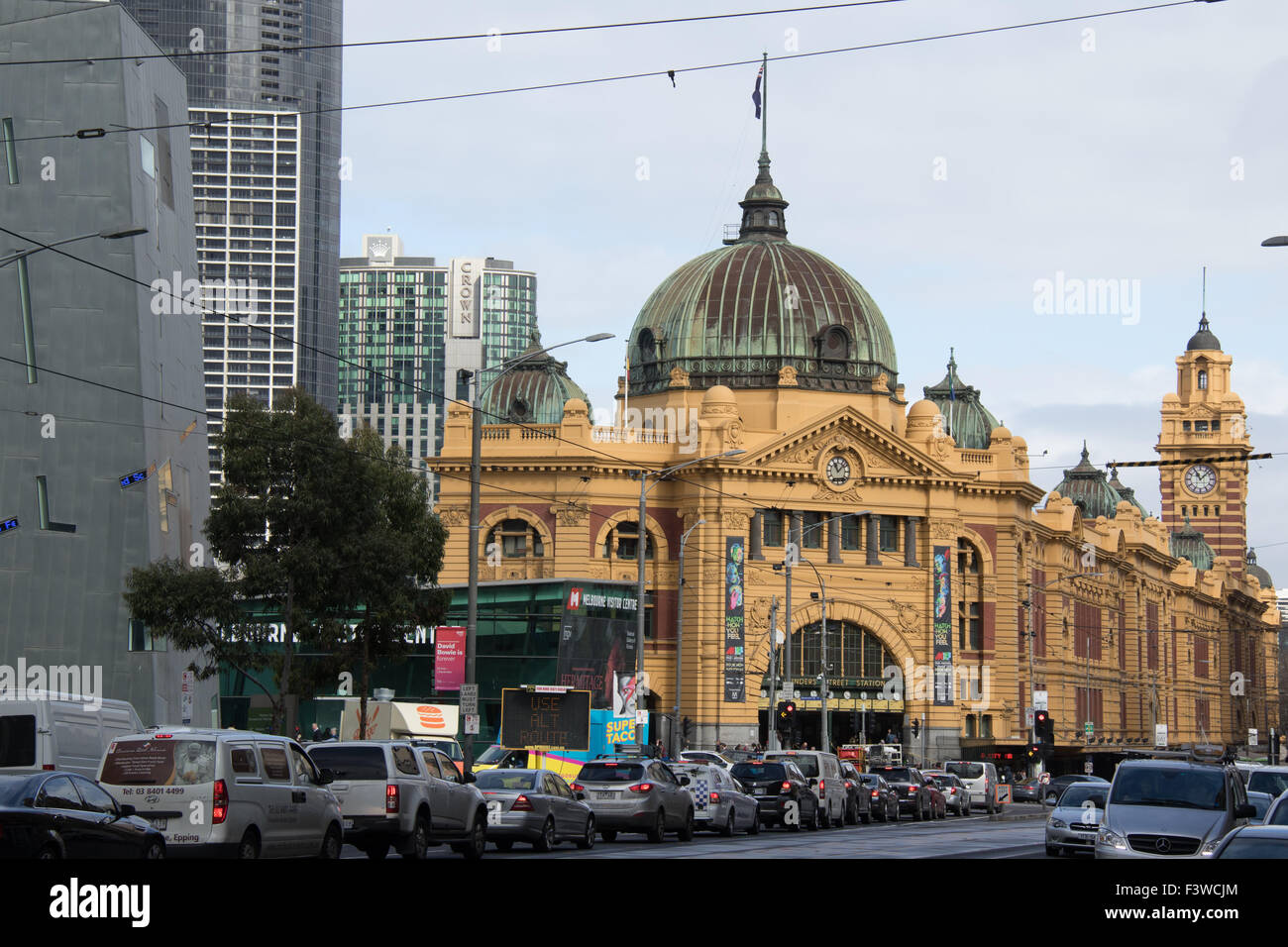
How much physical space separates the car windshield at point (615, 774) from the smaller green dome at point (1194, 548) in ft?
417

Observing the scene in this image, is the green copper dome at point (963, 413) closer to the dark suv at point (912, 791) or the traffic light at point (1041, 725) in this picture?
the traffic light at point (1041, 725)

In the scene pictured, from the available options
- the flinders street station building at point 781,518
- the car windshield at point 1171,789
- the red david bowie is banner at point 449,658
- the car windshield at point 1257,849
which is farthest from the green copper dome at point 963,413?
the car windshield at point 1257,849

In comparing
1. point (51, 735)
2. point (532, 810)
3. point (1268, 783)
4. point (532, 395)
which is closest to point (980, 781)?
point (1268, 783)

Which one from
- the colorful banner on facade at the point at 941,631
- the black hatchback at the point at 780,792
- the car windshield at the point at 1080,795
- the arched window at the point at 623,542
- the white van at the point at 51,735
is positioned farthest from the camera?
the colorful banner on facade at the point at 941,631

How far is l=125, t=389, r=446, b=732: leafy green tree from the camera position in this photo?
39594 mm

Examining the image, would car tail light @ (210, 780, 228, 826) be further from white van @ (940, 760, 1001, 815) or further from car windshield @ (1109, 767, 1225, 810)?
white van @ (940, 760, 1001, 815)

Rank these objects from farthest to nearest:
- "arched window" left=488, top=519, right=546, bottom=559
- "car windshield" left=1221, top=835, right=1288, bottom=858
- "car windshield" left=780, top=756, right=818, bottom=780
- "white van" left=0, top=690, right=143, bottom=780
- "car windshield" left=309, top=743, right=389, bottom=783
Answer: "arched window" left=488, top=519, right=546, bottom=559 → "car windshield" left=780, top=756, right=818, bottom=780 → "white van" left=0, top=690, right=143, bottom=780 → "car windshield" left=309, top=743, right=389, bottom=783 → "car windshield" left=1221, top=835, right=1288, bottom=858

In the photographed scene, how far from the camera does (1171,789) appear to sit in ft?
81.3

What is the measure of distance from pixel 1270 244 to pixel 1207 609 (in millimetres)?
111334

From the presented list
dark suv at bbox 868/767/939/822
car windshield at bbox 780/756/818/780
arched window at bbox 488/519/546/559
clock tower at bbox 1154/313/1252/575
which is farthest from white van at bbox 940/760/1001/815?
clock tower at bbox 1154/313/1252/575

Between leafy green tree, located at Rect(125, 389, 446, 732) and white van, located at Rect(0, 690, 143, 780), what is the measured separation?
36.1 ft

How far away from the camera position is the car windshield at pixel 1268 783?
105ft

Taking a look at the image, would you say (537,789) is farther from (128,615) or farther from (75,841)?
(128,615)

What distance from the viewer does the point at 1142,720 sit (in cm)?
11531
